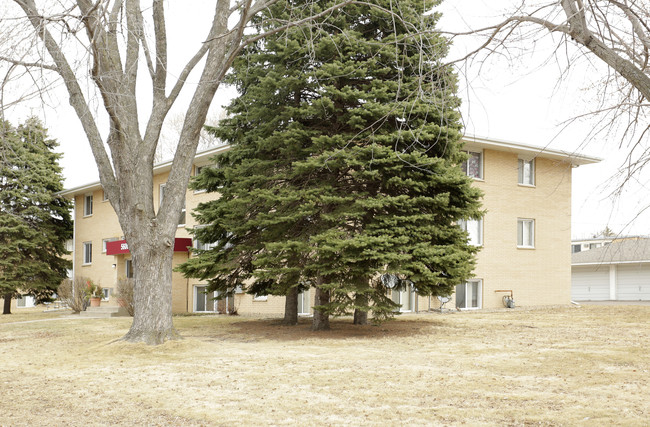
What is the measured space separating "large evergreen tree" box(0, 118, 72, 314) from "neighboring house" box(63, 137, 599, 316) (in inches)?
180

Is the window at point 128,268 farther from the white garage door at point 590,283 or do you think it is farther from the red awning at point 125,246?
the white garage door at point 590,283

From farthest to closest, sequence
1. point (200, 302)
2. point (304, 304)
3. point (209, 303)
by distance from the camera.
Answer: point (200, 302) < point (209, 303) < point (304, 304)

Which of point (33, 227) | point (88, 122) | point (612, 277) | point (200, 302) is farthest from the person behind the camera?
point (612, 277)

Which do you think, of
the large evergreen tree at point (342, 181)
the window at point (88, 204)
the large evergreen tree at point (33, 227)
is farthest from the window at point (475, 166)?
the window at point (88, 204)

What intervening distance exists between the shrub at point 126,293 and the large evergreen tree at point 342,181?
33.6 feet

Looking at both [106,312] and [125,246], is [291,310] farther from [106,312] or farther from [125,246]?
[125,246]

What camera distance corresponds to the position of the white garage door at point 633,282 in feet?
120

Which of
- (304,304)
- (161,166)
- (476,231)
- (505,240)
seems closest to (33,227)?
(161,166)

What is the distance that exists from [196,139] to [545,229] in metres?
18.3

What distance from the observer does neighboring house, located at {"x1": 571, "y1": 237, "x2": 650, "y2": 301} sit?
36188mm

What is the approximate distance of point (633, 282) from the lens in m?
37.3

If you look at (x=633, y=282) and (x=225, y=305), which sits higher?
(x=633, y=282)

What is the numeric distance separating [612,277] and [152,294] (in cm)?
3328

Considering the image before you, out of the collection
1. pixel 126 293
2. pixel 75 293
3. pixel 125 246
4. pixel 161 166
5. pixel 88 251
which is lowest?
pixel 75 293
